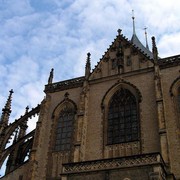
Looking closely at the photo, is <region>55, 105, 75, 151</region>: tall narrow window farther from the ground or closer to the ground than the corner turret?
closer to the ground

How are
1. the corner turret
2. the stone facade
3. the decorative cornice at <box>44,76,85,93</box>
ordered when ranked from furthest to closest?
the corner turret, the decorative cornice at <box>44,76,85,93</box>, the stone facade

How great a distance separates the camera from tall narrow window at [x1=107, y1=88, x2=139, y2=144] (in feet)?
70.4

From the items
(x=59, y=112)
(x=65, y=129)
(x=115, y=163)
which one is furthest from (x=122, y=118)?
(x=115, y=163)

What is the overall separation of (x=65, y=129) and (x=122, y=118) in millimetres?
4663

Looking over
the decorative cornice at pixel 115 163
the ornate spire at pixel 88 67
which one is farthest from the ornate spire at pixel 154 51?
the decorative cornice at pixel 115 163

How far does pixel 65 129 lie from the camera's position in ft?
78.8

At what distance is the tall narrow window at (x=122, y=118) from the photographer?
21452 mm

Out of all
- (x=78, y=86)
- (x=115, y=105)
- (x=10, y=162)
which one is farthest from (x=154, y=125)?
(x=10, y=162)

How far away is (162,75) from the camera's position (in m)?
22.7

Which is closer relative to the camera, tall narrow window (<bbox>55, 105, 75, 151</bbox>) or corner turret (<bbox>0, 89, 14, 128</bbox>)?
tall narrow window (<bbox>55, 105, 75, 151</bbox>)

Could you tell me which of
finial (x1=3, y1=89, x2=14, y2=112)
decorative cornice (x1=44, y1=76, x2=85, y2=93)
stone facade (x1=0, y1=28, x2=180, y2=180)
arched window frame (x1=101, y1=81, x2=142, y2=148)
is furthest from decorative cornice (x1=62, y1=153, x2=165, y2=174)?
finial (x1=3, y1=89, x2=14, y2=112)

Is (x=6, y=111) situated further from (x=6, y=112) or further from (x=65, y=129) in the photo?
(x=65, y=129)

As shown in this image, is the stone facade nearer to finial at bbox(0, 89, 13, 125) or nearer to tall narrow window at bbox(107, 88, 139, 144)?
tall narrow window at bbox(107, 88, 139, 144)

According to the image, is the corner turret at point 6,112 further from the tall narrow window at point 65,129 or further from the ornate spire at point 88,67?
the ornate spire at point 88,67
